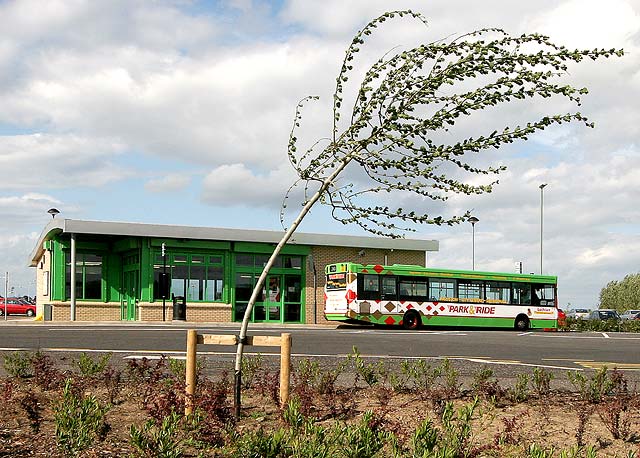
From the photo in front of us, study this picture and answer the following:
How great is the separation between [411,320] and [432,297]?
4.63 ft

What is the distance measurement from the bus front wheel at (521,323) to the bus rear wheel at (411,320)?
17.8 ft

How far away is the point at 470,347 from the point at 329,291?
14.4 meters

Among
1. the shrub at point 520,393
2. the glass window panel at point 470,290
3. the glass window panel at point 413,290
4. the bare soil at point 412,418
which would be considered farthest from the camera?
the glass window panel at point 470,290

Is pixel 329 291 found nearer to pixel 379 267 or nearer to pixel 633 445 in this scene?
pixel 379 267

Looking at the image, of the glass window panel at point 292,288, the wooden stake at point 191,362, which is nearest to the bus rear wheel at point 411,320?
the glass window panel at point 292,288

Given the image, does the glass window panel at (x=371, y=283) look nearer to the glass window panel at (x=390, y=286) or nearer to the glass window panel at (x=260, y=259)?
the glass window panel at (x=390, y=286)

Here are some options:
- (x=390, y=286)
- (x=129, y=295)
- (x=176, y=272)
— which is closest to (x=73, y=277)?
(x=129, y=295)

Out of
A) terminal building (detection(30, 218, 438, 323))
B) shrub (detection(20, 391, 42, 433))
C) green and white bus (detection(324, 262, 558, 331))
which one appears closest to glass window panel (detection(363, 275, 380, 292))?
green and white bus (detection(324, 262, 558, 331))

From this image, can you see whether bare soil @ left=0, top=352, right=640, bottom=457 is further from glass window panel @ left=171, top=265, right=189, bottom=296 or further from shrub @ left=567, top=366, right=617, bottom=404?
glass window panel @ left=171, top=265, right=189, bottom=296

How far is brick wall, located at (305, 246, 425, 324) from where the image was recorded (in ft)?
140

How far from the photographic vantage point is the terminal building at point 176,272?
39.3 metres

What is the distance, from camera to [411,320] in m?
35.2

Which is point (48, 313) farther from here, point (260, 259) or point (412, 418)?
point (412, 418)

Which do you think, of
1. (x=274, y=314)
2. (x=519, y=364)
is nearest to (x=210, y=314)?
(x=274, y=314)
